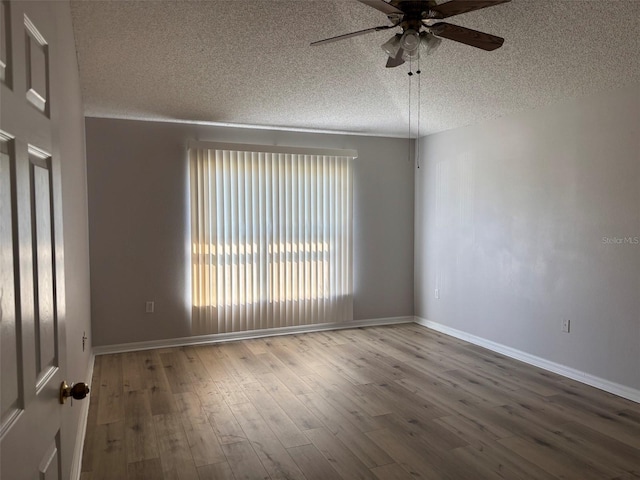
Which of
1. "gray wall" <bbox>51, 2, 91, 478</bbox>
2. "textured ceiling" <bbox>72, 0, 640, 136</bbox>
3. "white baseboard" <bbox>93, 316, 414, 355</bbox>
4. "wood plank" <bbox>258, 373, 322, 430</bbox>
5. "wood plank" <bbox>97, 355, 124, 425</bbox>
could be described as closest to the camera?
"gray wall" <bbox>51, 2, 91, 478</bbox>

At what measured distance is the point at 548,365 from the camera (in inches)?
167

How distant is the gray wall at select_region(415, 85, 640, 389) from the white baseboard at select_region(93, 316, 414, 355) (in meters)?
0.80

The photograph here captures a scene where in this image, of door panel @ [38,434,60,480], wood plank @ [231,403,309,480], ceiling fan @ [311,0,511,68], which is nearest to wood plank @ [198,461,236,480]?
wood plank @ [231,403,309,480]

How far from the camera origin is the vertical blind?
16.8ft

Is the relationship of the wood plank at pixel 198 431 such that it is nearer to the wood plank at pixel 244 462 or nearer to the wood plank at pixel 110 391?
the wood plank at pixel 244 462

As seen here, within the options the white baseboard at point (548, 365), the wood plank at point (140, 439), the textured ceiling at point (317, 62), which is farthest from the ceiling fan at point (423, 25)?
the white baseboard at point (548, 365)

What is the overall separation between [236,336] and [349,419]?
2.40m

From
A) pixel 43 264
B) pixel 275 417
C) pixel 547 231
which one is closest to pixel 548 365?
pixel 547 231

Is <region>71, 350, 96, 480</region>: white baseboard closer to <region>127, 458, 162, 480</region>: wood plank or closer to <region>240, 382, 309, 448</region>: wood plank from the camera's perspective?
<region>127, 458, 162, 480</region>: wood plank

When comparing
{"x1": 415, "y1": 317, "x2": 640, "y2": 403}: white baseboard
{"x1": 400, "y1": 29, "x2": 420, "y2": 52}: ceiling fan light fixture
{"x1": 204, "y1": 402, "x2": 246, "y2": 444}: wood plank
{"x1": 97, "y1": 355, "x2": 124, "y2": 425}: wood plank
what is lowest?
{"x1": 204, "y1": 402, "x2": 246, "y2": 444}: wood plank

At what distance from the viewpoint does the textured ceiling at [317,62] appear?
2.93m

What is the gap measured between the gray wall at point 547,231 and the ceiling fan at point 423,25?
5.90ft

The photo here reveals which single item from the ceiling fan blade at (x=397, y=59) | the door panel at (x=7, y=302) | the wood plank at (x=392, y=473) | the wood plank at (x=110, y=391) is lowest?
the wood plank at (x=392, y=473)

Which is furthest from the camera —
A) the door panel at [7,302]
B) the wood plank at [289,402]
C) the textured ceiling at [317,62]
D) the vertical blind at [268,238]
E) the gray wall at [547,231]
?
the vertical blind at [268,238]
